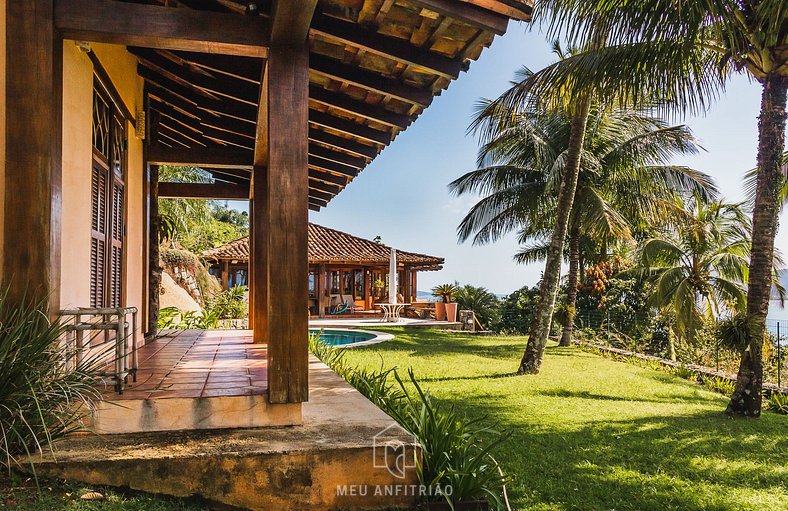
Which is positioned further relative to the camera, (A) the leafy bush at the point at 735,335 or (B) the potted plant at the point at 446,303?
(B) the potted plant at the point at 446,303

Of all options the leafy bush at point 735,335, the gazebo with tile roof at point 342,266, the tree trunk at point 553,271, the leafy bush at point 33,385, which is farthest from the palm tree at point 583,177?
the leafy bush at point 33,385

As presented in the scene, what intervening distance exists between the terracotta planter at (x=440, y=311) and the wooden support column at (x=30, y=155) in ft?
66.3

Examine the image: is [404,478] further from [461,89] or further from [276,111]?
[461,89]

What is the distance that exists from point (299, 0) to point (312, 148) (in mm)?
3825

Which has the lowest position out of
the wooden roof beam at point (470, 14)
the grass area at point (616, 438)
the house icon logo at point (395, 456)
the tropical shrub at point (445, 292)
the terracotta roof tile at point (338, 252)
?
the grass area at point (616, 438)

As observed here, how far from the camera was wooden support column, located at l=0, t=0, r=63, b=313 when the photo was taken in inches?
131

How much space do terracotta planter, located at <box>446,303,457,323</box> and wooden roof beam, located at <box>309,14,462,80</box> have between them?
732 inches

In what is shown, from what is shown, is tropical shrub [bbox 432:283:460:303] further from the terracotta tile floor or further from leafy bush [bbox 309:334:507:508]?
leafy bush [bbox 309:334:507:508]

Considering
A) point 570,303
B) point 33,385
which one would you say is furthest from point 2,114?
point 570,303

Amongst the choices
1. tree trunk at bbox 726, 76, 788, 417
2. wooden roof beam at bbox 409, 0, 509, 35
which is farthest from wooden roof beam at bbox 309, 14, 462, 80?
tree trunk at bbox 726, 76, 788, 417

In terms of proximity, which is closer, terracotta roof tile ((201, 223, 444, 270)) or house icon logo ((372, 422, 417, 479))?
house icon logo ((372, 422, 417, 479))

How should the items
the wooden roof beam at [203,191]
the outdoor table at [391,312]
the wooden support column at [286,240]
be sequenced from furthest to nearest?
the outdoor table at [391,312]
the wooden roof beam at [203,191]
the wooden support column at [286,240]

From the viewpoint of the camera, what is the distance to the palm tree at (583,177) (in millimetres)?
15336

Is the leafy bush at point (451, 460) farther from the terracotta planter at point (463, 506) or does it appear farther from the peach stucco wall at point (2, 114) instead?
the peach stucco wall at point (2, 114)
